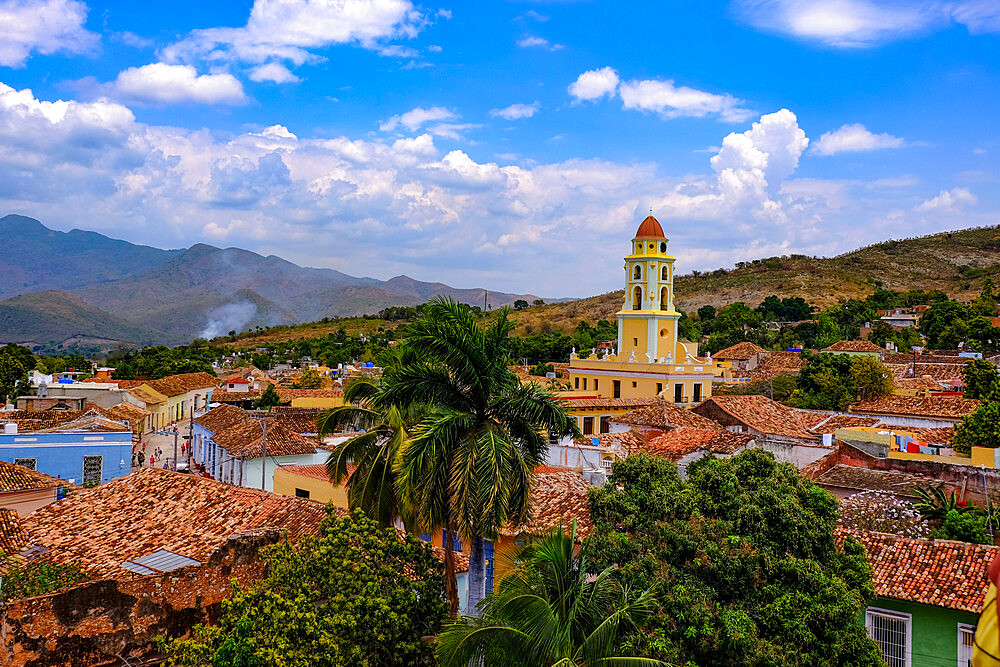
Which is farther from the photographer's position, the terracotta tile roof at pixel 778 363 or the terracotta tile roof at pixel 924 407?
the terracotta tile roof at pixel 778 363

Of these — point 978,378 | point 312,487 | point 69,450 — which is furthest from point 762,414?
point 69,450

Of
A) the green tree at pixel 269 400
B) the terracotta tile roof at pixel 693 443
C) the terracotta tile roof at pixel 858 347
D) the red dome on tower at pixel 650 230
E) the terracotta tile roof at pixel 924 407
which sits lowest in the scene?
the green tree at pixel 269 400

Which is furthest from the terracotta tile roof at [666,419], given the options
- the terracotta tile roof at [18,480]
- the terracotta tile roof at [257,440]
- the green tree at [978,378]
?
the terracotta tile roof at [18,480]

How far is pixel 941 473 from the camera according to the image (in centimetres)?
1495

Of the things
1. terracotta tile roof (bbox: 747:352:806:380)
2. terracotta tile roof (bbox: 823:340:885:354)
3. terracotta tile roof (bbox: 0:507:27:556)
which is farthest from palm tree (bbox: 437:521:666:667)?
terracotta tile roof (bbox: 823:340:885:354)

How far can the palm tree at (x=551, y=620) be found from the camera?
7578 millimetres

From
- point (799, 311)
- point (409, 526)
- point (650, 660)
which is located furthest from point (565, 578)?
point (799, 311)

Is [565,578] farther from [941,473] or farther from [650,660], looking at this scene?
[941,473]

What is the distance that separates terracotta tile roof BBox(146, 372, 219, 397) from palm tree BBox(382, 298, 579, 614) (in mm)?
45398

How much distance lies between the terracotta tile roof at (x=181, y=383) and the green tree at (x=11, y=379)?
7153 millimetres

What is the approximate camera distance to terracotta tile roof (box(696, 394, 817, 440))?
2470 centimetres

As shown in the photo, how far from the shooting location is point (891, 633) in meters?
10.1

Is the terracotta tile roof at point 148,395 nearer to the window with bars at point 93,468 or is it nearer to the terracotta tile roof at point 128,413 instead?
the terracotta tile roof at point 128,413

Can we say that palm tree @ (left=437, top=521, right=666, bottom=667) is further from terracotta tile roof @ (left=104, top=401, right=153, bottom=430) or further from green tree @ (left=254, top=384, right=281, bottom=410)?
green tree @ (left=254, top=384, right=281, bottom=410)
